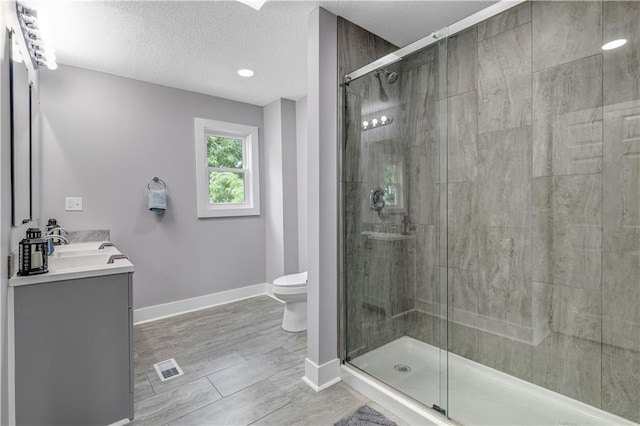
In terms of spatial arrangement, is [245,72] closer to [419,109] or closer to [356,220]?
[419,109]

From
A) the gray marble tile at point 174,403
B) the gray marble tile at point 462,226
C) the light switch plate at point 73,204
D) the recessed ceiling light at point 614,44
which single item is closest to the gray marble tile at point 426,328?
the gray marble tile at point 462,226

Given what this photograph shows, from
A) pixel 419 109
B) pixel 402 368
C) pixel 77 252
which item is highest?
pixel 419 109

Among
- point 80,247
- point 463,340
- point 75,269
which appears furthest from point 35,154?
point 463,340

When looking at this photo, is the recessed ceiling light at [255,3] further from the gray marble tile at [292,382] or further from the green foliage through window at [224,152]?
the gray marble tile at [292,382]

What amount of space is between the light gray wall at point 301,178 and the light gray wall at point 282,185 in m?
0.05

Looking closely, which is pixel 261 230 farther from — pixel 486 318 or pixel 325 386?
pixel 486 318

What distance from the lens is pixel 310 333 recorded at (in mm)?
2066

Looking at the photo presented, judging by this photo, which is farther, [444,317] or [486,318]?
[444,317]

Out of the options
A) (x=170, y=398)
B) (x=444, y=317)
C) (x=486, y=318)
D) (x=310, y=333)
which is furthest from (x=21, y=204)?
(x=486, y=318)

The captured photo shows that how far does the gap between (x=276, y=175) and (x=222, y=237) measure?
982 millimetres

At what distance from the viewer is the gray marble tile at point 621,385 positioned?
1520 mm

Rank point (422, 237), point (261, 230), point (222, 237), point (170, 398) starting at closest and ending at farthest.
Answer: point (170, 398), point (422, 237), point (222, 237), point (261, 230)

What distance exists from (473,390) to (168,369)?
207cm

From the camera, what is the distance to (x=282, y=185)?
3.65m
